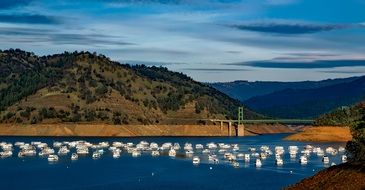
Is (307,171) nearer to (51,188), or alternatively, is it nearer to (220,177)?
(220,177)

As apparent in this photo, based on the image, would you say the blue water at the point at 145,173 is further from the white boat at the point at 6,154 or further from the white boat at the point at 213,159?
the white boat at the point at 6,154

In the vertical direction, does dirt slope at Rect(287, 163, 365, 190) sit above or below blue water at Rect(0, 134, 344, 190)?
above

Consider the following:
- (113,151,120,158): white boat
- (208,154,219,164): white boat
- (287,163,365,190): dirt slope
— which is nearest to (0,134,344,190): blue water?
(208,154,219,164): white boat

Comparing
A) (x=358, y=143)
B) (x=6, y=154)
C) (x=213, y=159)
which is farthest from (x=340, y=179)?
(x=6, y=154)

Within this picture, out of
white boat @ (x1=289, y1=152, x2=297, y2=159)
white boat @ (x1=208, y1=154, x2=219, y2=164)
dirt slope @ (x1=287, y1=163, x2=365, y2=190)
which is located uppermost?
Answer: dirt slope @ (x1=287, y1=163, x2=365, y2=190)

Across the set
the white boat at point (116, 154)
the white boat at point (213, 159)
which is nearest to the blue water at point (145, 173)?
the white boat at point (213, 159)

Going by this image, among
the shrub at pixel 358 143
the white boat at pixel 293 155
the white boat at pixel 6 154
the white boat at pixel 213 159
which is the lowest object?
the white boat at pixel 6 154

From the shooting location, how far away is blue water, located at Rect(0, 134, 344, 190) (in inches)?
4820

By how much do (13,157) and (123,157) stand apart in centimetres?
2668

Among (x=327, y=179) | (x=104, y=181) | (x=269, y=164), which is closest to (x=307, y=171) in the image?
(x=269, y=164)

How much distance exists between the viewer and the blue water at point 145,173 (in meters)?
122

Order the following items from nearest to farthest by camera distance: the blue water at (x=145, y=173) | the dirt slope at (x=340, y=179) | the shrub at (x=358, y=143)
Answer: the dirt slope at (x=340, y=179)
the shrub at (x=358, y=143)
the blue water at (x=145, y=173)

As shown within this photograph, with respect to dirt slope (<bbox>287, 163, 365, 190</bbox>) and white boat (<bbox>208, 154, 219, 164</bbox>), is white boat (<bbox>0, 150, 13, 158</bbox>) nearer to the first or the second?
white boat (<bbox>208, 154, 219, 164</bbox>)

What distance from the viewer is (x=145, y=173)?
142625 mm
